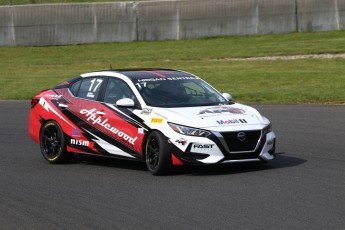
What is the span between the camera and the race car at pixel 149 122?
1161 cm

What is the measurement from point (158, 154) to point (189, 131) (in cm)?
53

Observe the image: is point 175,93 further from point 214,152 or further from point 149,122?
point 214,152

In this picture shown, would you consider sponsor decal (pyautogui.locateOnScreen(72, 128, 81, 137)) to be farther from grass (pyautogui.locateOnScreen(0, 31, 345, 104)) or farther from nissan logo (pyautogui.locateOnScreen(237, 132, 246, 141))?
grass (pyautogui.locateOnScreen(0, 31, 345, 104))

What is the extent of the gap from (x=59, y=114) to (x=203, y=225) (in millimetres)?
5306

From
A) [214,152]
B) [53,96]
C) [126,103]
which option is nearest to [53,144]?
[53,96]

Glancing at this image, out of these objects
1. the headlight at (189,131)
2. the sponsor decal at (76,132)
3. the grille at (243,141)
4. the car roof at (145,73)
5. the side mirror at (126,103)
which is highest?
the car roof at (145,73)

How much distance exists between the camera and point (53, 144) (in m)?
13.6

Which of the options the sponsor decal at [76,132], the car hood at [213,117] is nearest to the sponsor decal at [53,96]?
the sponsor decal at [76,132]

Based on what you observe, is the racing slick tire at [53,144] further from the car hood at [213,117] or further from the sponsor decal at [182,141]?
the sponsor decal at [182,141]

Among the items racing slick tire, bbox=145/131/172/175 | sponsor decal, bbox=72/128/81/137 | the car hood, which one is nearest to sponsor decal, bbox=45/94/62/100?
sponsor decal, bbox=72/128/81/137

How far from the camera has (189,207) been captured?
962 cm

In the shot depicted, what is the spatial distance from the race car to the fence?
21795 mm

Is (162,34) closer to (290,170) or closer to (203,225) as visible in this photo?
(290,170)

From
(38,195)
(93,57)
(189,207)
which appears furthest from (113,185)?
(93,57)
